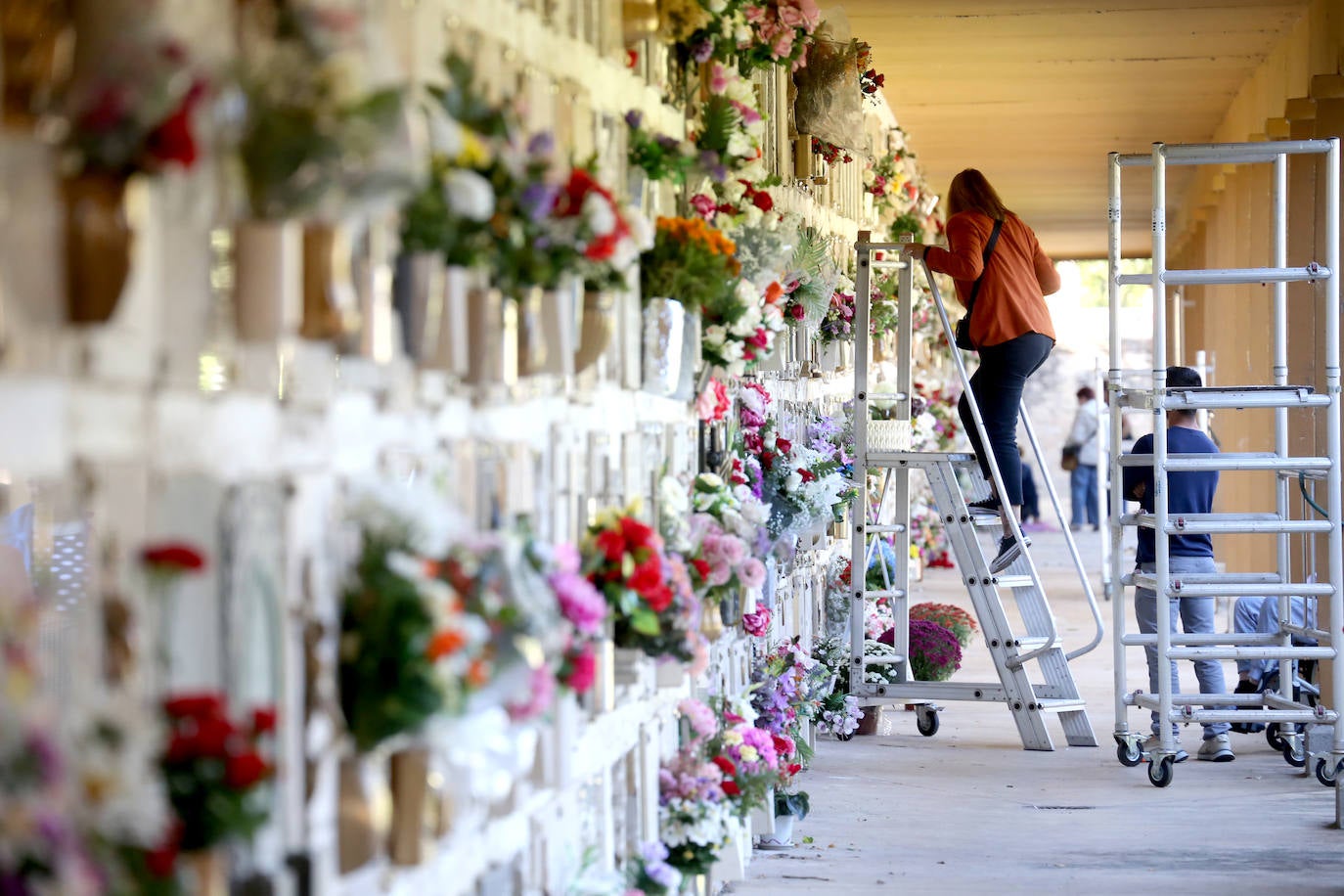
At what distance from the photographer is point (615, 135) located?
11.9 feet

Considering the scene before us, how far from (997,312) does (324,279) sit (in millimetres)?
4897

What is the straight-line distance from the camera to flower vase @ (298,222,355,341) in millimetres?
1964

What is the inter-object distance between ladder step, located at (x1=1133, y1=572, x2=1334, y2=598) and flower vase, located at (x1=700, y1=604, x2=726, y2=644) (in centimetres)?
249

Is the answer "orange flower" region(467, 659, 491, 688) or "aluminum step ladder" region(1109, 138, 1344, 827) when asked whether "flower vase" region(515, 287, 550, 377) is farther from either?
"aluminum step ladder" region(1109, 138, 1344, 827)

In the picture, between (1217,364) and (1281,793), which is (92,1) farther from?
(1217,364)

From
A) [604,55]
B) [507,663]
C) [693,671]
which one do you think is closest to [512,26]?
[604,55]

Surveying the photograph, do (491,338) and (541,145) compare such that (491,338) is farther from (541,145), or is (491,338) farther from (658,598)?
(658,598)

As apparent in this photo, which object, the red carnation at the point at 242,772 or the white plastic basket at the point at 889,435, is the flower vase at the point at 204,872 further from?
the white plastic basket at the point at 889,435

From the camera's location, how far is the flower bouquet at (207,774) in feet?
5.54

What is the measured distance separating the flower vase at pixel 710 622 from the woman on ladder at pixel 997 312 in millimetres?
2828

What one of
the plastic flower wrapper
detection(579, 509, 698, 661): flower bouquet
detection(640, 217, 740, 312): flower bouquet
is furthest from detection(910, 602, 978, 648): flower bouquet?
detection(579, 509, 698, 661): flower bouquet

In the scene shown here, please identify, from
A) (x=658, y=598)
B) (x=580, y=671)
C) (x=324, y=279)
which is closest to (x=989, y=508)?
(x=658, y=598)

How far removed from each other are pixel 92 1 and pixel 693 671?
238 cm

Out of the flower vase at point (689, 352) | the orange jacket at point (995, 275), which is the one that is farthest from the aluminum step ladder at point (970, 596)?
the flower vase at point (689, 352)
